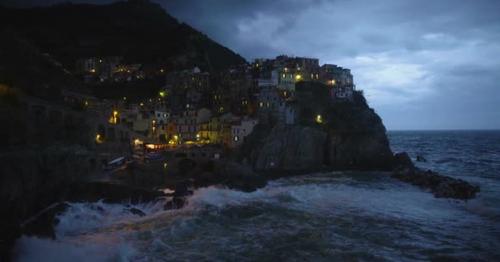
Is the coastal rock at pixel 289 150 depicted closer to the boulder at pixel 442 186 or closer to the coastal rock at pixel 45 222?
the boulder at pixel 442 186

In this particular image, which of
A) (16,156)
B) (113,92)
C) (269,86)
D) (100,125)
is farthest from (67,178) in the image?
(113,92)

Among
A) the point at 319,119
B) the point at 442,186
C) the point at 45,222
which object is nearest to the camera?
the point at 45,222

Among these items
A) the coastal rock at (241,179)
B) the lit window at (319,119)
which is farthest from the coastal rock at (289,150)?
the coastal rock at (241,179)

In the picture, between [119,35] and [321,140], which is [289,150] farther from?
[119,35]

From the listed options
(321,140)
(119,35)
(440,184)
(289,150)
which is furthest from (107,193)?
(119,35)

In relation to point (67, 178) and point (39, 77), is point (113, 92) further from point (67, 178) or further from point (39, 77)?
point (67, 178)

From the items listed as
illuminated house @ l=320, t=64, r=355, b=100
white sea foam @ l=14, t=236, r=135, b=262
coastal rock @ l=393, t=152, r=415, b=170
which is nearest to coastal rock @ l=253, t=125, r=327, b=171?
coastal rock @ l=393, t=152, r=415, b=170

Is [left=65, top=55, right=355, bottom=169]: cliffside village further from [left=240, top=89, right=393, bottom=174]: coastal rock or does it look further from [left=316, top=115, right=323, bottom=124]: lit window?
[left=240, top=89, right=393, bottom=174]: coastal rock
